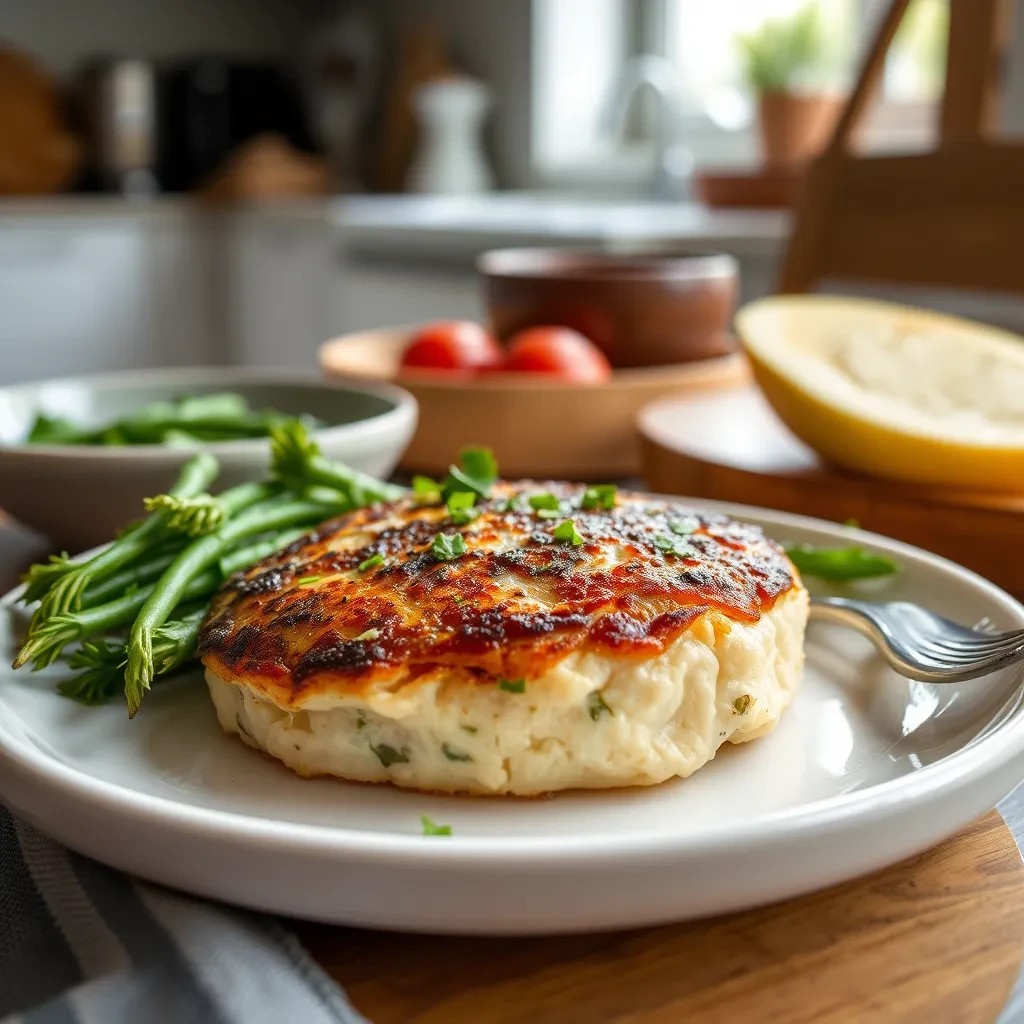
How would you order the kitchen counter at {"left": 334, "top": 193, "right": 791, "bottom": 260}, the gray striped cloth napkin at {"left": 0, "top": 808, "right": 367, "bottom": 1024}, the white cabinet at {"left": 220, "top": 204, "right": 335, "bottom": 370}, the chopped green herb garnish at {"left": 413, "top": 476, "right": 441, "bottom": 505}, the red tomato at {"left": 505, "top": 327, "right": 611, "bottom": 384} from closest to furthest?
the gray striped cloth napkin at {"left": 0, "top": 808, "right": 367, "bottom": 1024} < the chopped green herb garnish at {"left": 413, "top": 476, "right": 441, "bottom": 505} < the red tomato at {"left": 505, "top": 327, "right": 611, "bottom": 384} < the kitchen counter at {"left": 334, "top": 193, "right": 791, "bottom": 260} < the white cabinet at {"left": 220, "top": 204, "right": 335, "bottom": 370}

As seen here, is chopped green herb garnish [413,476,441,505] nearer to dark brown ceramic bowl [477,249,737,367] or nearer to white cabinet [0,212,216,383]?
dark brown ceramic bowl [477,249,737,367]

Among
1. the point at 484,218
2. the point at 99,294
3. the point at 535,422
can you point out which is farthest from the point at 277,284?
the point at 535,422

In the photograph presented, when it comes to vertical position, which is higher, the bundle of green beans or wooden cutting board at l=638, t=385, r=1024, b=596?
the bundle of green beans

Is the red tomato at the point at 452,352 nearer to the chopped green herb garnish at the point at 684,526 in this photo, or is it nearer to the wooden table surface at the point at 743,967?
the chopped green herb garnish at the point at 684,526

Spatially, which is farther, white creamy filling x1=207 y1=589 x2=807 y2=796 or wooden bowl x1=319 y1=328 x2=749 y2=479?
wooden bowl x1=319 y1=328 x2=749 y2=479

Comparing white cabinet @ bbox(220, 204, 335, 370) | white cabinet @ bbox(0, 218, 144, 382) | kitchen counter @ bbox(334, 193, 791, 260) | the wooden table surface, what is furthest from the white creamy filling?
white cabinet @ bbox(0, 218, 144, 382)

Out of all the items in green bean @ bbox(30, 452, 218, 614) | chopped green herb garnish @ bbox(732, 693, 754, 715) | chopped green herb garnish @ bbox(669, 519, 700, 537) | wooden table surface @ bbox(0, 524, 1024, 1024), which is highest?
chopped green herb garnish @ bbox(669, 519, 700, 537)

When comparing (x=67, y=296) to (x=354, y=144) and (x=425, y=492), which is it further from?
(x=425, y=492)
